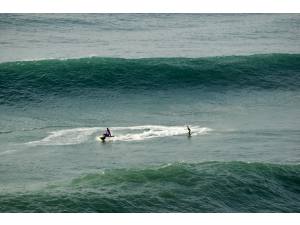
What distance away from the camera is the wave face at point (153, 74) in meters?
22.6

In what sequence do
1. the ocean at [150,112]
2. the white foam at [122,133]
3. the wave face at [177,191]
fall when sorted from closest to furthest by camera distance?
1. the wave face at [177,191]
2. the ocean at [150,112]
3. the white foam at [122,133]

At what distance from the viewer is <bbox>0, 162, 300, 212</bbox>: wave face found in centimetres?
1273

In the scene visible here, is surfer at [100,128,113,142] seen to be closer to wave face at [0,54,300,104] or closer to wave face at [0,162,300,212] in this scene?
wave face at [0,162,300,212]

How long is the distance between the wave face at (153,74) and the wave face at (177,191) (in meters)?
8.49

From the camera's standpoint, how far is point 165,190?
13492 mm

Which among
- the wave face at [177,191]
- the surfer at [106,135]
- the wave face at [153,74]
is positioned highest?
the wave face at [153,74]

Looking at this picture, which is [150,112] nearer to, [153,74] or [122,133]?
[122,133]

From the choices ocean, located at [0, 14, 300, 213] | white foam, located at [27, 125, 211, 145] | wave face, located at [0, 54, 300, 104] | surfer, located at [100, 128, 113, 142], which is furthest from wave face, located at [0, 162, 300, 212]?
wave face, located at [0, 54, 300, 104]

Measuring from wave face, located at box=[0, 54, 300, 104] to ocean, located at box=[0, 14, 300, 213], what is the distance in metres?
0.04

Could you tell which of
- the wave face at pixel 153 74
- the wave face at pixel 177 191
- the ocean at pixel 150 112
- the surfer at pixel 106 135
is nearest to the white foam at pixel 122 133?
the ocean at pixel 150 112

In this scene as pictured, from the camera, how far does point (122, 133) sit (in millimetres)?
17531

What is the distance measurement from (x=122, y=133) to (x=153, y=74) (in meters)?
6.44

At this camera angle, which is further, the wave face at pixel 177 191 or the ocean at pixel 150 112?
the ocean at pixel 150 112

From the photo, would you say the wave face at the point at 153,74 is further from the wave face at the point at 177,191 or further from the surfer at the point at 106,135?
the wave face at the point at 177,191
